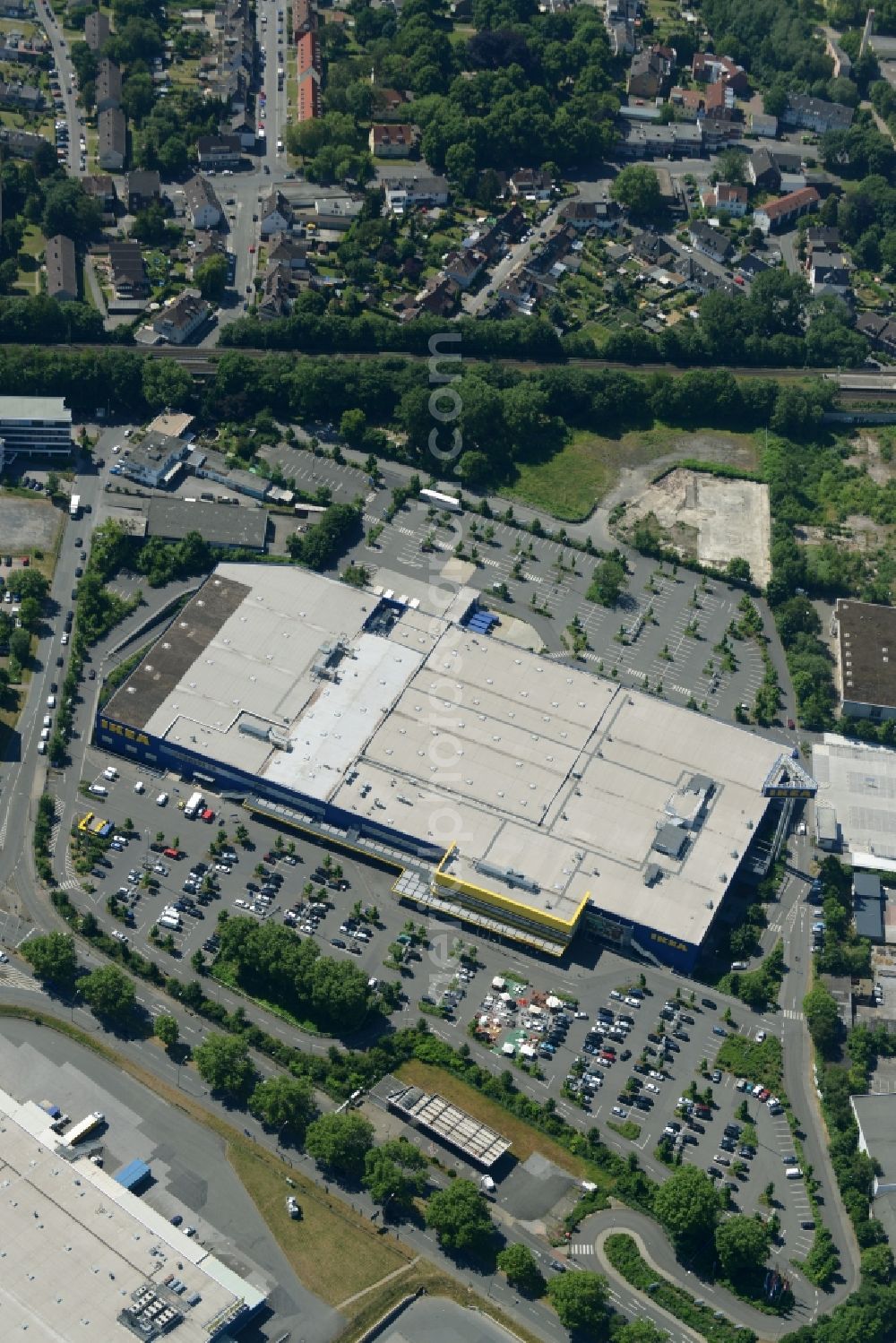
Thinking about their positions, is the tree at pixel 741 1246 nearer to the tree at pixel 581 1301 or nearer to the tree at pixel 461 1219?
the tree at pixel 581 1301

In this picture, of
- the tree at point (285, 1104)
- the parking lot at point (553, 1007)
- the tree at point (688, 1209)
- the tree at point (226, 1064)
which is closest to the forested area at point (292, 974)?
the parking lot at point (553, 1007)

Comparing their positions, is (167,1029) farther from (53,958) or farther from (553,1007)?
(553,1007)

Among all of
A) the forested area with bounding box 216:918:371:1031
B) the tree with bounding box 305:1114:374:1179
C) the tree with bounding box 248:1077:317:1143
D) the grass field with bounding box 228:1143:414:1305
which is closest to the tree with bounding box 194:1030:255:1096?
the tree with bounding box 248:1077:317:1143

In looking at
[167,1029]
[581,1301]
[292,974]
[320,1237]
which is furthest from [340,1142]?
[581,1301]

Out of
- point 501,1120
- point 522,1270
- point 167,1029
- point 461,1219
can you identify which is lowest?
point 522,1270

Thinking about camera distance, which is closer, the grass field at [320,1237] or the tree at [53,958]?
the grass field at [320,1237]

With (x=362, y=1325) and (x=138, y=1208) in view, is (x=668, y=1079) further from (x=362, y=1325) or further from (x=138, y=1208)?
(x=138, y=1208)

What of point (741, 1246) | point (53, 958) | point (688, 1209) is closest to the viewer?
point (741, 1246)

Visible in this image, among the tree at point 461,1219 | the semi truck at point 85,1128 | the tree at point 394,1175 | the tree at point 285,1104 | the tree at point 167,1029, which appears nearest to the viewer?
the tree at point 461,1219
